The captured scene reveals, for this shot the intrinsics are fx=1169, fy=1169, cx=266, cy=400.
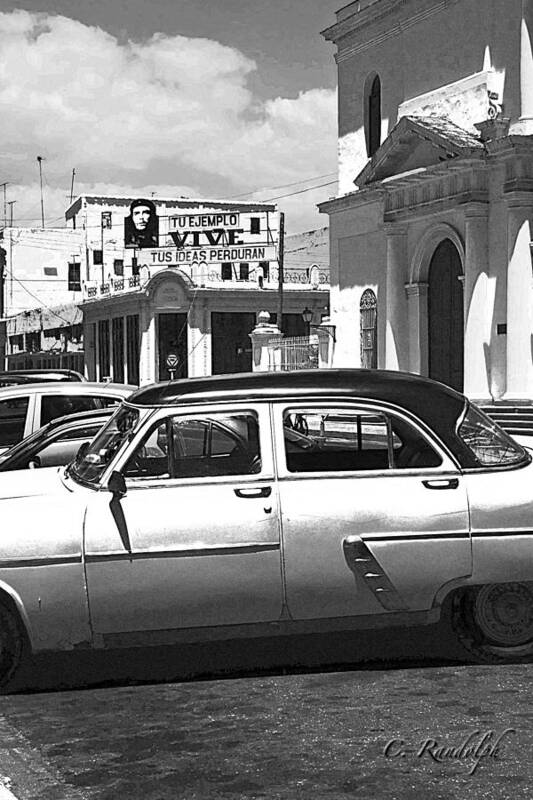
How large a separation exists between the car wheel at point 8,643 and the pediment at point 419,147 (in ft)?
63.6

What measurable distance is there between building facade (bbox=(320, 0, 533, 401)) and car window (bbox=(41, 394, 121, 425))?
41.1 ft

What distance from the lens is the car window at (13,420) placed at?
12555mm

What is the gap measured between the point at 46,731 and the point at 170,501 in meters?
1.37

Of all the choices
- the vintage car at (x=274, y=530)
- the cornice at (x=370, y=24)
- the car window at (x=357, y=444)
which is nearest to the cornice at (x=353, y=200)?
the cornice at (x=370, y=24)

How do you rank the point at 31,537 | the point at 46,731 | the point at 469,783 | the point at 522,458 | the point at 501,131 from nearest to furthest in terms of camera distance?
the point at 469,783 → the point at 46,731 → the point at 31,537 → the point at 522,458 → the point at 501,131

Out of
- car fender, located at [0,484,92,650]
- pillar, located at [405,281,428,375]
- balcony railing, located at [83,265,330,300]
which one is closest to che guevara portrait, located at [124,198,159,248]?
balcony railing, located at [83,265,330,300]

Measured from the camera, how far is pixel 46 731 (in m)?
5.41

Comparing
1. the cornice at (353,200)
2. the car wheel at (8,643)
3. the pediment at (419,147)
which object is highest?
the pediment at (419,147)

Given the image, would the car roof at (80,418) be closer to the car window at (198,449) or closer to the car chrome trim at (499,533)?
the car window at (198,449)

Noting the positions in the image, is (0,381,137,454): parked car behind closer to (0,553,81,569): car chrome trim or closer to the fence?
(0,553,81,569): car chrome trim

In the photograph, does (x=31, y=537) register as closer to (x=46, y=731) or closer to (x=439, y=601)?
(x=46, y=731)

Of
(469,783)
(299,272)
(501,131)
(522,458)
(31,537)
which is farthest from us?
(299,272)

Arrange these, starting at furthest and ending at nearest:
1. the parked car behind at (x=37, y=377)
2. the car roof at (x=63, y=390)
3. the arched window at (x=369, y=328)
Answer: the arched window at (x=369, y=328) < the parked car behind at (x=37, y=377) < the car roof at (x=63, y=390)

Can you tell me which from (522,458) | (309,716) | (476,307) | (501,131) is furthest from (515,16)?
(309,716)
